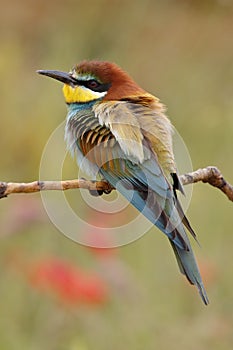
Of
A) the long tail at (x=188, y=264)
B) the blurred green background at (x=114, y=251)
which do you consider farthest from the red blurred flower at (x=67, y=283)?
the long tail at (x=188, y=264)

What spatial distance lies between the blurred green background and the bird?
319 millimetres

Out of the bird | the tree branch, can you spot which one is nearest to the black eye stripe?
the bird

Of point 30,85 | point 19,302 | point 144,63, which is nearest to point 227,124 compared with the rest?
point 19,302

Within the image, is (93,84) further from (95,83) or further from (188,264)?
(188,264)

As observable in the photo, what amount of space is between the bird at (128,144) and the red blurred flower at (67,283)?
23 cm

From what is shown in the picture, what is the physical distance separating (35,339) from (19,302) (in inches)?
7.5

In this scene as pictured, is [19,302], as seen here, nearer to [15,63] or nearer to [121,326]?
[121,326]

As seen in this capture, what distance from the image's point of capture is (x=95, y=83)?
2.02 meters

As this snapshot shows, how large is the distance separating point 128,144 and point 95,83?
29 centimetres

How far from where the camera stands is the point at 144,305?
93.0 inches

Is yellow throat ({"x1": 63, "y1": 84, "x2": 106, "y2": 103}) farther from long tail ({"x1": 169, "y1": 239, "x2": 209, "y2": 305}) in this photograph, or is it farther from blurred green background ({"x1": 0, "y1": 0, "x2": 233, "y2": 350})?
long tail ({"x1": 169, "y1": 239, "x2": 209, "y2": 305})

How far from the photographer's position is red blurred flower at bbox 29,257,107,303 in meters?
1.97

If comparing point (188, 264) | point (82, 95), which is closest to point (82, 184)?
point (188, 264)

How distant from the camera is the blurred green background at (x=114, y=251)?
219 centimetres
